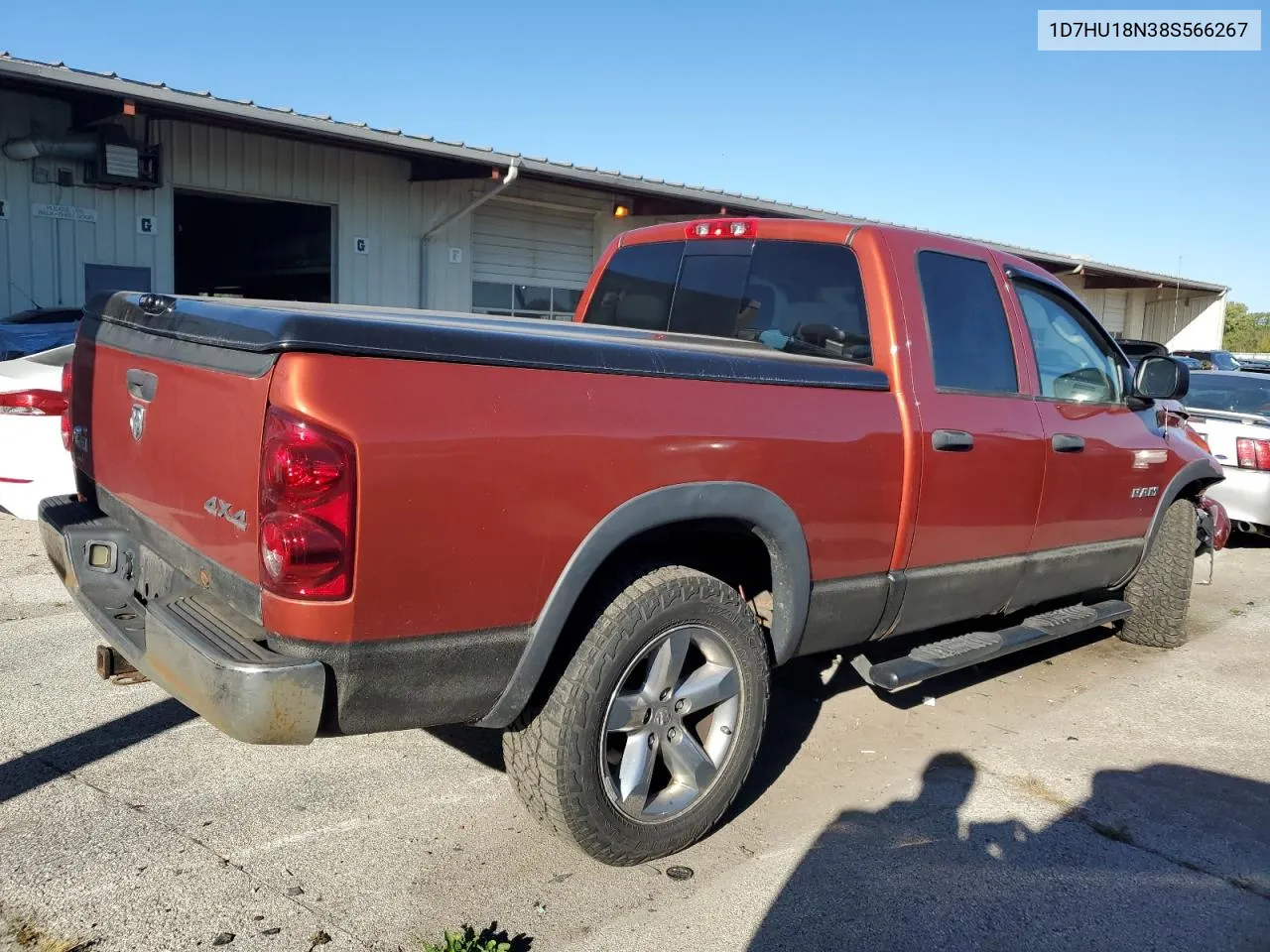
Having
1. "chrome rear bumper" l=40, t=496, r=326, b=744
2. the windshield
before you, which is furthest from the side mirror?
the windshield

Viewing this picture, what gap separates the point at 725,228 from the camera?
4.67 m

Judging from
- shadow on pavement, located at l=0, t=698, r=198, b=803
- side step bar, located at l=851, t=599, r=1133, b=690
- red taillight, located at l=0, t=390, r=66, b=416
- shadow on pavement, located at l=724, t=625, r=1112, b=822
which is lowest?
shadow on pavement, located at l=724, t=625, r=1112, b=822

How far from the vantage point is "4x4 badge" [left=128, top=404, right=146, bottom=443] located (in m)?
3.23

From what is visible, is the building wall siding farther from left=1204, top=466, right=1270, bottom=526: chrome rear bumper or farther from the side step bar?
left=1204, top=466, right=1270, bottom=526: chrome rear bumper

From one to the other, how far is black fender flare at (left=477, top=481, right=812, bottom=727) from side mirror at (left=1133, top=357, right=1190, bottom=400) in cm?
256

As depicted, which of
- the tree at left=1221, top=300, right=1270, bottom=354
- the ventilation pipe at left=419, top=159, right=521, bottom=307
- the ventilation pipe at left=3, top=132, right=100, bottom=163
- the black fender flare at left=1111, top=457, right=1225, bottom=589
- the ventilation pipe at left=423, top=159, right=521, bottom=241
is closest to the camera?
the black fender flare at left=1111, top=457, right=1225, bottom=589

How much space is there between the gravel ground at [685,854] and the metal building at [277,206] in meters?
8.49

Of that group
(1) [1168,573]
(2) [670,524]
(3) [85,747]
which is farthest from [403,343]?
(1) [1168,573]

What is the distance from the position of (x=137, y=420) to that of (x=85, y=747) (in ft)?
4.70

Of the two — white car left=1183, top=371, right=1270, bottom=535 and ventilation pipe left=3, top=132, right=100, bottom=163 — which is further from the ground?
ventilation pipe left=3, top=132, right=100, bottom=163

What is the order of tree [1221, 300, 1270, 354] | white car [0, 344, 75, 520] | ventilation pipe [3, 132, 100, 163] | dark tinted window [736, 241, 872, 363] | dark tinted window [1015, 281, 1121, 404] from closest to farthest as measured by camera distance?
dark tinted window [736, 241, 872, 363]
dark tinted window [1015, 281, 1121, 404]
white car [0, 344, 75, 520]
ventilation pipe [3, 132, 100, 163]
tree [1221, 300, 1270, 354]

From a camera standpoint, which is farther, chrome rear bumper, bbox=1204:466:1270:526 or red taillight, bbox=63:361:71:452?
chrome rear bumper, bbox=1204:466:1270:526

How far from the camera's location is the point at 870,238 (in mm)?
4133

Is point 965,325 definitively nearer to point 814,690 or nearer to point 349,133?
point 814,690
